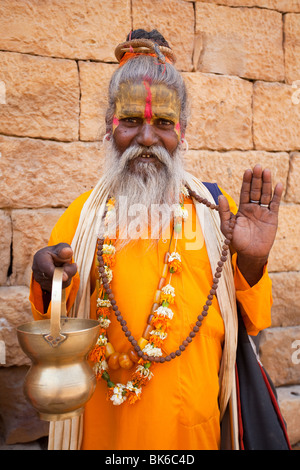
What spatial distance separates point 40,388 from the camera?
1.25 metres

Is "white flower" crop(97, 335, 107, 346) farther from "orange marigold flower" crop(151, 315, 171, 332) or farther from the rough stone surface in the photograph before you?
the rough stone surface

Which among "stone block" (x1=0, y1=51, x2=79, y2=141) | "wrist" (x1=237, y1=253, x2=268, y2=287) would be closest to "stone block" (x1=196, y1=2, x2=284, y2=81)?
"stone block" (x1=0, y1=51, x2=79, y2=141)

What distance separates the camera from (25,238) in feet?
8.61

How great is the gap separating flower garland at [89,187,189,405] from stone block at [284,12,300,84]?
2.30 metres

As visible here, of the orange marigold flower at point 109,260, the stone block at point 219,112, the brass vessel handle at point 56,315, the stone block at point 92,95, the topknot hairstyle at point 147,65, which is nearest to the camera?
the brass vessel handle at point 56,315

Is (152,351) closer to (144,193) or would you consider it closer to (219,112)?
(144,193)

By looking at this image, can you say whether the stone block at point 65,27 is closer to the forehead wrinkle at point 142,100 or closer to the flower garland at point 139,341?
the forehead wrinkle at point 142,100

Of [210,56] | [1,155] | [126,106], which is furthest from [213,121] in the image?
[1,155]

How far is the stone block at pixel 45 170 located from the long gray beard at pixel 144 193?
903mm

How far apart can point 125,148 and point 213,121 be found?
142cm

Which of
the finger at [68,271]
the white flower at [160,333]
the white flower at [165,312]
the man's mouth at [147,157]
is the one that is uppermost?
the man's mouth at [147,157]

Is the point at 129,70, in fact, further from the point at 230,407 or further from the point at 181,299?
the point at 230,407

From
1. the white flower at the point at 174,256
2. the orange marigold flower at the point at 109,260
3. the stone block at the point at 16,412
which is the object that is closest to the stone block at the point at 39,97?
the orange marigold flower at the point at 109,260

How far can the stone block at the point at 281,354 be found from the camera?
3000 millimetres
